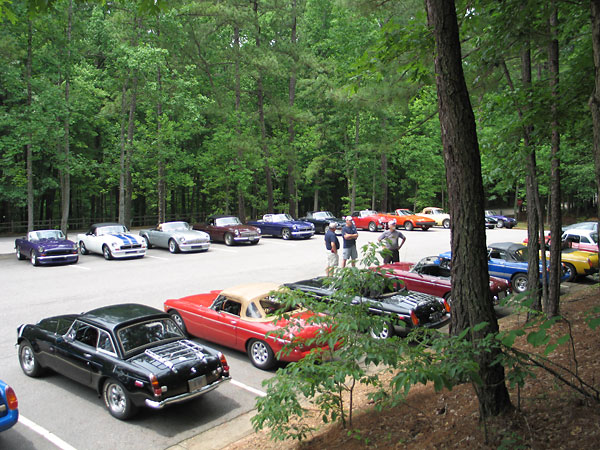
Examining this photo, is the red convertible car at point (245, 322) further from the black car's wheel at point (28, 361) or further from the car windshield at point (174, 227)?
the car windshield at point (174, 227)

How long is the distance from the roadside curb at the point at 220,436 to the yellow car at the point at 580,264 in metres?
12.3

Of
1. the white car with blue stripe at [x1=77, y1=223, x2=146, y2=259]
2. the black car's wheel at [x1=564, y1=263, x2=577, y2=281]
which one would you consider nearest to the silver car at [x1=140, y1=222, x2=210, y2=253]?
the white car with blue stripe at [x1=77, y1=223, x2=146, y2=259]

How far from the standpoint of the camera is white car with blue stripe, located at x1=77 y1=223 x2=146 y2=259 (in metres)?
19.8

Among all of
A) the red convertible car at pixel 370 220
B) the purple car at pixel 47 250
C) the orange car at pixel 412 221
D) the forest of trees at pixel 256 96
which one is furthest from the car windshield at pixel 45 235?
the orange car at pixel 412 221

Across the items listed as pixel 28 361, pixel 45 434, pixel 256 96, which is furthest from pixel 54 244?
pixel 256 96

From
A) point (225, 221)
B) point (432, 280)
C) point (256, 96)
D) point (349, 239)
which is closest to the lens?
point (432, 280)

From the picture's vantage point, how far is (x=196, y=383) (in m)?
6.12

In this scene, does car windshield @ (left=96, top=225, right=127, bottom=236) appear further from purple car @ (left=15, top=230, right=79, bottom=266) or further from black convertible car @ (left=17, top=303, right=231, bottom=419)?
black convertible car @ (left=17, top=303, right=231, bottom=419)

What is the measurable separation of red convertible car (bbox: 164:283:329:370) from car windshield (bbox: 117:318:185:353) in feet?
4.27

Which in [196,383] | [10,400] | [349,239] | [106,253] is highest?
[349,239]

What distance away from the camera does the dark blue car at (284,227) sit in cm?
2772

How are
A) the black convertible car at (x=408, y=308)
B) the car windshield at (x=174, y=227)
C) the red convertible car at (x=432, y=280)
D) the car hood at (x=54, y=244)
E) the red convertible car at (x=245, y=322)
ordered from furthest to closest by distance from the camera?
the car windshield at (x=174, y=227), the car hood at (x=54, y=244), the red convertible car at (x=432, y=280), the black convertible car at (x=408, y=308), the red convertible car at (x=245, y=322)

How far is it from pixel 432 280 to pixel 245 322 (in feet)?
17.8

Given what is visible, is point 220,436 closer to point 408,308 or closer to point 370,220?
point 408,308
